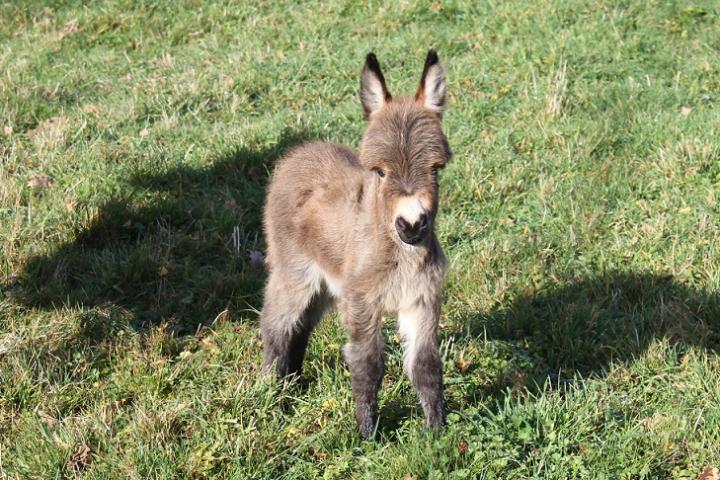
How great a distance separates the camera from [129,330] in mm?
5789

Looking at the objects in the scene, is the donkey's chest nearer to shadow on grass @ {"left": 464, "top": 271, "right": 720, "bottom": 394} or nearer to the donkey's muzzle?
the donkey's muzzle

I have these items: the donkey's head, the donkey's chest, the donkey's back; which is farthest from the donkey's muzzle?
the donkey's back

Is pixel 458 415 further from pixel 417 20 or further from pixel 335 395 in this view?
pixel 417 20

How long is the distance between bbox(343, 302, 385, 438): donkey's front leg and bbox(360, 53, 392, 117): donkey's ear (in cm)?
107

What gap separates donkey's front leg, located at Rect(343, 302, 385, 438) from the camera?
466cm

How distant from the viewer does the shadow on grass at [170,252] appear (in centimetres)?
619

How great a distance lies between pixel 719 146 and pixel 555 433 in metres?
3.61

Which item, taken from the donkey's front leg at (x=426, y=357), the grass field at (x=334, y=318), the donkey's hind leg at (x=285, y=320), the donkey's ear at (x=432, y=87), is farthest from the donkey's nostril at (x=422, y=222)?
the donkey's hind leg at (x=285, y=320)

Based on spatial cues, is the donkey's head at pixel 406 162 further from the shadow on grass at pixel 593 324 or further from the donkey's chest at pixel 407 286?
the shadow on grass at pixel 593 324

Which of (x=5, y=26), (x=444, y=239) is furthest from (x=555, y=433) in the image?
(x=5, y=26)

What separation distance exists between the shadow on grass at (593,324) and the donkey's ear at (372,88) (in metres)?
1.82

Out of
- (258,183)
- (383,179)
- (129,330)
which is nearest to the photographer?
(383,179)

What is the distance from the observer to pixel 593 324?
579cm

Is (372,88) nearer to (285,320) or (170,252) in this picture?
(285,320)
